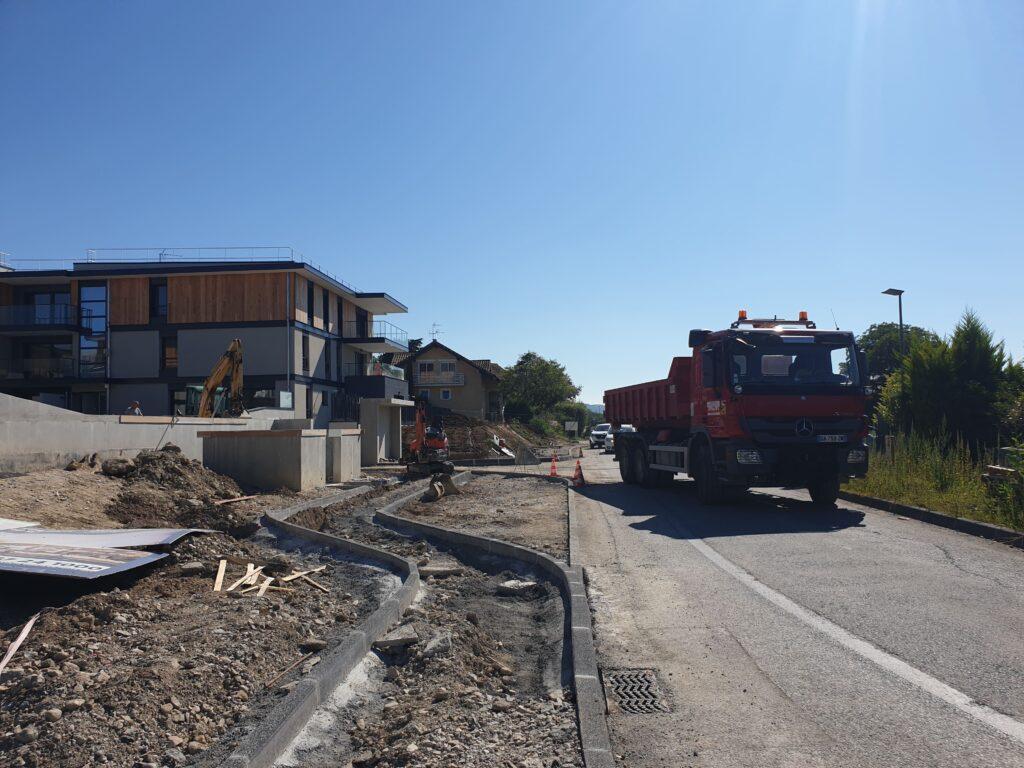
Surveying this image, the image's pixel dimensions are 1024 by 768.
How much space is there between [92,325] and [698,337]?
3843cm

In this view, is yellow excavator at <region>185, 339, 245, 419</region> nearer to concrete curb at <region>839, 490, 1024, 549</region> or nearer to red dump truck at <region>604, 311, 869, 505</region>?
red dump truck at <region>604, 311, 869, 505</region>

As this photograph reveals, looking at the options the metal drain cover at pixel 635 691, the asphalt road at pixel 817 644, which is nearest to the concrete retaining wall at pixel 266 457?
the asphalt road at pixel 817 644

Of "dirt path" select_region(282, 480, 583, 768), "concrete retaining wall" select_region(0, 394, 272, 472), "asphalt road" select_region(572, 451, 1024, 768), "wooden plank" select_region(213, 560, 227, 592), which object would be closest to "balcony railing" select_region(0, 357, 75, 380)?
"concrete retaining wall" select_region(0, 394, 272, 472)

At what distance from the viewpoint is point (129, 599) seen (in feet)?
21.2

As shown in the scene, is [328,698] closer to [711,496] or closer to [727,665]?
[727,665]

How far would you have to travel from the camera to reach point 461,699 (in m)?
4.86

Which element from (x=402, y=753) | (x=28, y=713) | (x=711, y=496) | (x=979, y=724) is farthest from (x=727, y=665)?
(x=711, y=496)

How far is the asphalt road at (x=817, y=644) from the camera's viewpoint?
13.5ft

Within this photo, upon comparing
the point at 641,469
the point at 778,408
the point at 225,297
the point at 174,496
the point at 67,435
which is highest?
the point at 225,297

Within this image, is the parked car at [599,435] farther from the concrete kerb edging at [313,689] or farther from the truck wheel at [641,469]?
the concrete kerb edging at [313,689]

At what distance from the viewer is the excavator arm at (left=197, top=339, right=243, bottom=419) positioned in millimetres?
26844

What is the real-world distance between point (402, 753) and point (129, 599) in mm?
3516

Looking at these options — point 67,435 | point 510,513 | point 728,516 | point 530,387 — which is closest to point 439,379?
point 530,387

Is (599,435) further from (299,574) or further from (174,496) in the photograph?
(299,574)
